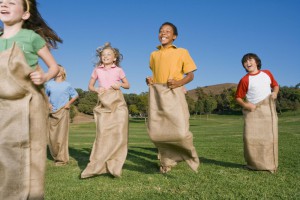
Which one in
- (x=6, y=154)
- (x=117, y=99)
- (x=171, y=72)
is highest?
(x=171, y=72)

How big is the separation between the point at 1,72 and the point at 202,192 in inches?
126

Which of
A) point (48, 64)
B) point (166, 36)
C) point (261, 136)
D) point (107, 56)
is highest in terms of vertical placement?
point (166, 36)

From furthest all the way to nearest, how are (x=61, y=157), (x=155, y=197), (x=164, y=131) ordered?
(x=61, y=157) < (x=164, y=131) < (x=155, y=197)

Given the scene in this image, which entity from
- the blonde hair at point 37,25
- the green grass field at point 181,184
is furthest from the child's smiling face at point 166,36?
the blonde hair at point 37,25

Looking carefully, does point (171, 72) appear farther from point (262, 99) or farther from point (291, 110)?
point (291, 110)

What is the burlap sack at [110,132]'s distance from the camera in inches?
253

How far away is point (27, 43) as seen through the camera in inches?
129

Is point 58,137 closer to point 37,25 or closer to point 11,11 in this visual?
point 37,25

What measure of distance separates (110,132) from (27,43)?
3.53 metres

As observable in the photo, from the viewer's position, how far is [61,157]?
8.33 meters

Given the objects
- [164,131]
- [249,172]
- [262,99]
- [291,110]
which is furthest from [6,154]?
[291,110]

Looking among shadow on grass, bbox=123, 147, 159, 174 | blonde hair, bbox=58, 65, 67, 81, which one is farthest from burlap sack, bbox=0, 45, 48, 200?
blonde hair, bbox=58, 65, 67, 81

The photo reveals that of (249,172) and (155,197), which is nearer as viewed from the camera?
(155,197)

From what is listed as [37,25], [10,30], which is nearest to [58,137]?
[37,25]
